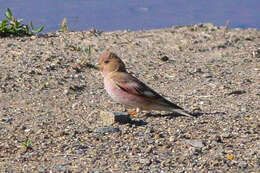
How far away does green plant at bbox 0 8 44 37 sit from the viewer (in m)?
9.99

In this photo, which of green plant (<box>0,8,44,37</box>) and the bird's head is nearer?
the bird's head

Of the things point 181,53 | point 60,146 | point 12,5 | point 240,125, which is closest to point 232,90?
point 240,125

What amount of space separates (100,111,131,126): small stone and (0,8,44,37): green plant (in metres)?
4.10

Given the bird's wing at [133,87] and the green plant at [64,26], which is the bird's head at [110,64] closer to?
the bird's wing at [133,87]

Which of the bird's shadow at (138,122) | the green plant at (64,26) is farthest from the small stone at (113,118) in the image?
the green plant at (64,26)

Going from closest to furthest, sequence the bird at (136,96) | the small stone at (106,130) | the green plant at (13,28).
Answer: the small stone at (106,130)
the bird at (136,96)
the green plant at (13,28)

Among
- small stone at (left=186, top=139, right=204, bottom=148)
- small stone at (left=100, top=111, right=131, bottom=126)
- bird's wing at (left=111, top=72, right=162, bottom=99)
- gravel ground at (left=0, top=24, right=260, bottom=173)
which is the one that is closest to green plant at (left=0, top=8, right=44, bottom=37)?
gravel ground at (left=0, top=24, right=260, bottom=173)

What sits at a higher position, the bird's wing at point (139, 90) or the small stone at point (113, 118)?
the bird's wing at point (139, 90)

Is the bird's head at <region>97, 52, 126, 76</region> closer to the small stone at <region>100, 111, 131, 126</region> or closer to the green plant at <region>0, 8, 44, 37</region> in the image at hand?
the small stone at <region>100, 111, 131, 126</region>

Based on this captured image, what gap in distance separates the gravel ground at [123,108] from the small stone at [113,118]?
0.07 metres

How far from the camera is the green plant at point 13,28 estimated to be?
999 centimetres

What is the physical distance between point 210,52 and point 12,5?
4.90 m

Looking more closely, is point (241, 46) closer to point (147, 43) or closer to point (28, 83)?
point (147, 43)

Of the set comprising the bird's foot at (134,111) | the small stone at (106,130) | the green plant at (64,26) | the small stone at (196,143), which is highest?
the green plant at (64,26)
